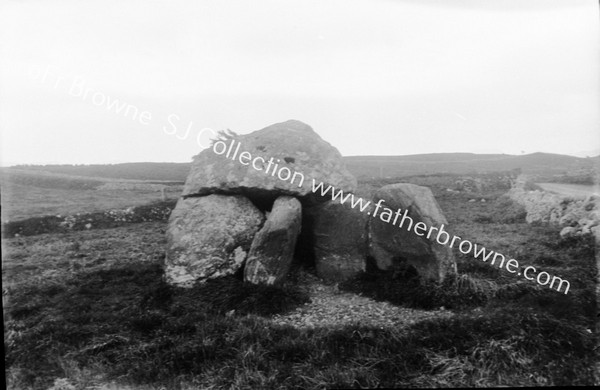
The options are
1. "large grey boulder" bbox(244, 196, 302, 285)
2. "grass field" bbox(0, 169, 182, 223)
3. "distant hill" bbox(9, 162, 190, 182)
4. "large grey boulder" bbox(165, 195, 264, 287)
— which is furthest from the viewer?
"distant hill" bbox(9, 162, 190, 182)

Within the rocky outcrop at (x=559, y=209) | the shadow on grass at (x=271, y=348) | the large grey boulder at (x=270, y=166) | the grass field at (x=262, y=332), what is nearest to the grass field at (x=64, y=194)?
the grass field at (x=262, y=332)

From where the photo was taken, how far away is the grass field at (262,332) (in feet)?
16.2

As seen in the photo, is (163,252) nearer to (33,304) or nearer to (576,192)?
(33,304)

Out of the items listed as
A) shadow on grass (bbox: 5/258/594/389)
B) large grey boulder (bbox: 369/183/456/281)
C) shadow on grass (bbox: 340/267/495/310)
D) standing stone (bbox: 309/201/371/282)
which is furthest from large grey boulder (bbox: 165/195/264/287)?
large grey boulder (bbox: 369/183/456/281)

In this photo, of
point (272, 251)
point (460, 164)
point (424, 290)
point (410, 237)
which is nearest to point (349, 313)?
point (424, 290)

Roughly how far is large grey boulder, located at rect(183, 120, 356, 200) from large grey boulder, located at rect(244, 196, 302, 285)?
3.01 feet

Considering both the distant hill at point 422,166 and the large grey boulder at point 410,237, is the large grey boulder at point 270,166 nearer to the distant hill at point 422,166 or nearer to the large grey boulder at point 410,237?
the large grey boulder at point 410,237

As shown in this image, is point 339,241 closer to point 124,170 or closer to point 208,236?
point 208,236

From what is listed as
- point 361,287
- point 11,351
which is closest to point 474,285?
point 361,287

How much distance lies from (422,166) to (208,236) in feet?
19.9

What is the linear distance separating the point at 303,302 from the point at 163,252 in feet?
12.6

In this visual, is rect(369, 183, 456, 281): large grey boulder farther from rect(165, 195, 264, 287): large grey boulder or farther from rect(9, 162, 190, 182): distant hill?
rect(9, 162, 190, 182): distant hill

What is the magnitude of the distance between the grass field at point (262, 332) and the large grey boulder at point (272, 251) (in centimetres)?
36

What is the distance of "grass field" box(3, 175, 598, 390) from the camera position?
4.94 metres
